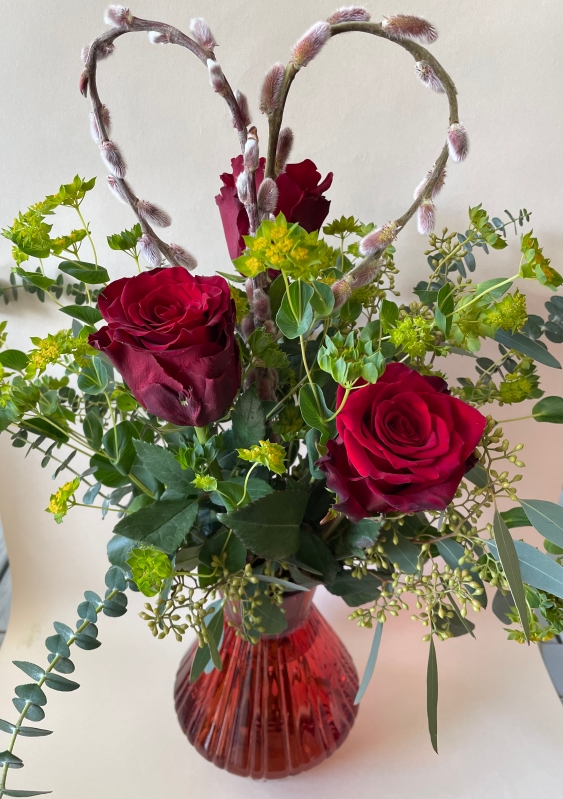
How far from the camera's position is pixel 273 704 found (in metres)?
0.65

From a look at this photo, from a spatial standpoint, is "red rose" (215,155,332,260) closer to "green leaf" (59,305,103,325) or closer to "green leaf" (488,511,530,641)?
"green leaf" (59,305,103,325)

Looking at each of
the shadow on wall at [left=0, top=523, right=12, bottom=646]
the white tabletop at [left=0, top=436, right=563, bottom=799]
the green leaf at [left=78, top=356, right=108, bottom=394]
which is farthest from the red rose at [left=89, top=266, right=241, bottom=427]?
the shadow on wall at [left=0, top=523, right=12, bottom=646]

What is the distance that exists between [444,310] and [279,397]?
20 centimetres

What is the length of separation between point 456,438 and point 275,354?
15cm

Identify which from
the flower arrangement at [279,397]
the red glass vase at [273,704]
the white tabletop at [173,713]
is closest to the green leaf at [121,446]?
the flower arrangement at [279,397]

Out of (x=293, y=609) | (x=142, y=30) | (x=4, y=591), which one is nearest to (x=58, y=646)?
(x=293, y=609)

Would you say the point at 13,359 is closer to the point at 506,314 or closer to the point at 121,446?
the point at 121,446

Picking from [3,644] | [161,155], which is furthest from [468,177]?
[3,644]

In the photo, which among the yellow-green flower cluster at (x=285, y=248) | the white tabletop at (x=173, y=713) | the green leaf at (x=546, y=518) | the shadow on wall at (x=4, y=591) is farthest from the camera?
the shadow on wall at (x=4, y=591)

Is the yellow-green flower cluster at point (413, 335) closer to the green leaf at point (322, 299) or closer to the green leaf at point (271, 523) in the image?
the green leaf at point (322, 299)

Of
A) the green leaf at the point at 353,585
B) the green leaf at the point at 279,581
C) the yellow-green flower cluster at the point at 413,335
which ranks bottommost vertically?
the green leaf at the point at 279,581

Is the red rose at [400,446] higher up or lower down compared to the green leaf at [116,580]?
higher up

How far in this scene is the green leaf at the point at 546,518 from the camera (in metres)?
0.46

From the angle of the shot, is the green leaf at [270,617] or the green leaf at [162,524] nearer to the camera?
the green leaf at [162,524]
